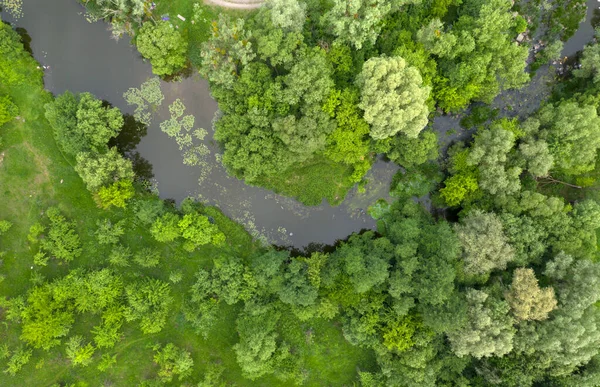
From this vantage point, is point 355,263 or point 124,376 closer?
point 355,263

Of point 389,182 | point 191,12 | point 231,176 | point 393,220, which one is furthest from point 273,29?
point 393,220

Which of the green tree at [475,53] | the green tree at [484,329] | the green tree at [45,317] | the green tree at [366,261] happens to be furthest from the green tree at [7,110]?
the green tree at [484,329]

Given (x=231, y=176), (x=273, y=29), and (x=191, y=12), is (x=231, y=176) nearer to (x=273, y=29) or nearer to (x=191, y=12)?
(x=273, y=29)

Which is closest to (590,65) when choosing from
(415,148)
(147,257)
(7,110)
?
(415,148)

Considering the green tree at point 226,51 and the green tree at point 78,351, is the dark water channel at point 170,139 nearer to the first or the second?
the green tree at point 226,51

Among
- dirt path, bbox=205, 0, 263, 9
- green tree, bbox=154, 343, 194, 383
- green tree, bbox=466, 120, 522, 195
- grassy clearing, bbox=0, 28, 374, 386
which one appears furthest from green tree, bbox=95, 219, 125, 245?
green tree, bbox=466, 120, 522, 195
